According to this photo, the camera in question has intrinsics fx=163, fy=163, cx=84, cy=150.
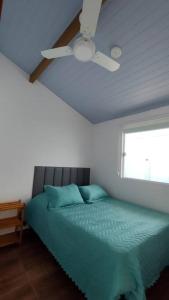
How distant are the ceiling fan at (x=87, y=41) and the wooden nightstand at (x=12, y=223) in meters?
A: 2.02

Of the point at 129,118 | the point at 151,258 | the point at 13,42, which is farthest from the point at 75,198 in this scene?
the point at 13,42

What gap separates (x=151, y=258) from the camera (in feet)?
5.05

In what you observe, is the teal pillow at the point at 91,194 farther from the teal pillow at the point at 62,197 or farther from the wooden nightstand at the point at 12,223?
the wooden nightstand at the point at 12,223

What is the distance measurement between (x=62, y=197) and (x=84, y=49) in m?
1.89

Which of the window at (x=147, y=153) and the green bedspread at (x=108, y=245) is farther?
the window at (x=147, y=153)

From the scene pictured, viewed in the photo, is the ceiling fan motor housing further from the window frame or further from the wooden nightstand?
the wooden nightstand

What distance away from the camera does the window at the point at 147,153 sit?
2426 millimetres

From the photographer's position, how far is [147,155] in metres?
2.64

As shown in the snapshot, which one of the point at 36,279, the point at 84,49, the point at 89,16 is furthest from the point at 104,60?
the point at 36,279

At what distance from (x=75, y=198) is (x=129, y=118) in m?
1.66

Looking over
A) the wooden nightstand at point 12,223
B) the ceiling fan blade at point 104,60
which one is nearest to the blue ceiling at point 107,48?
the ceiling fan blade at point 104,60

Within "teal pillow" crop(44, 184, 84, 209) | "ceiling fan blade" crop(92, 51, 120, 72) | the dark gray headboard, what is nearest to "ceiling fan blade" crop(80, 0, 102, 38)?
"ceiling fan blade" crop(92, 51, 120, 72)

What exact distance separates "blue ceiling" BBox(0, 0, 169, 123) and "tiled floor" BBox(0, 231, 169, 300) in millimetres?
2307

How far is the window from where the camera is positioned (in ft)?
7.96
